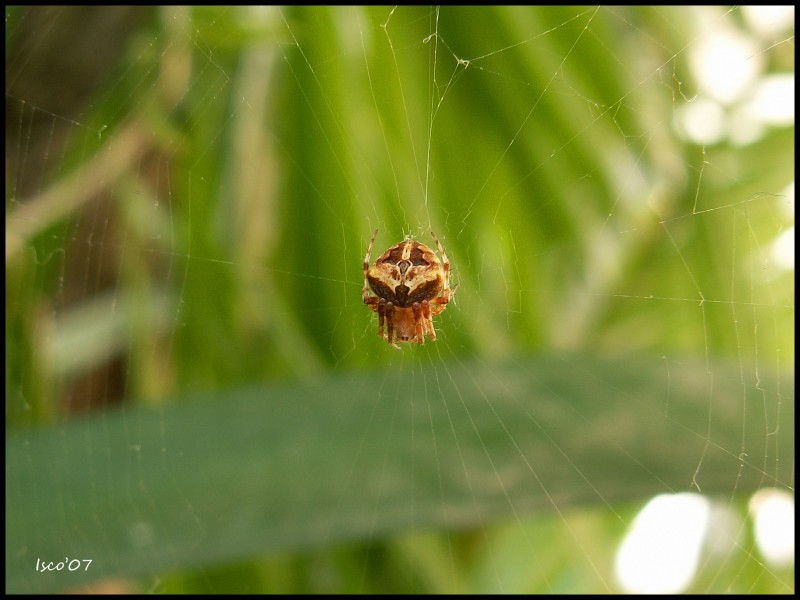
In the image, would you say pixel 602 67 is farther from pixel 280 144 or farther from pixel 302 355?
pixel 302 355

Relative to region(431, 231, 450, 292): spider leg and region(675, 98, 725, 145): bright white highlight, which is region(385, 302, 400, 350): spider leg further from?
region(675, 98, 725, 145): bright white highlight

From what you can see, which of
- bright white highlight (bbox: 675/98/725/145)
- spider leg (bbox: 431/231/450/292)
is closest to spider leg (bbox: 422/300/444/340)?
spider leg (bbox: 431/231/450/292)

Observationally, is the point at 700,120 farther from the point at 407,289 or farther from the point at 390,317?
the point at 390,317

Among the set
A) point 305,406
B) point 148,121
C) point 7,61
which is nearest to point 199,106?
point 148,121
